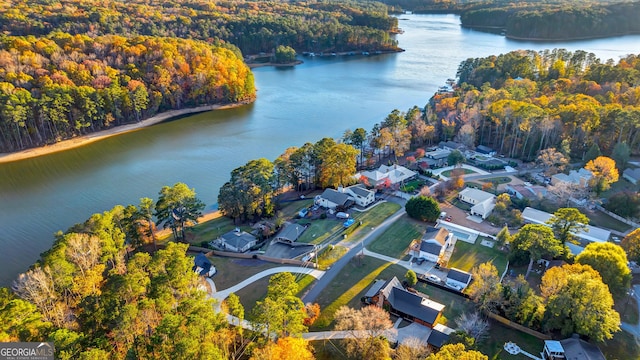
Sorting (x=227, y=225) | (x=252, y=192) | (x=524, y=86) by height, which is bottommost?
(x=227, y=225)

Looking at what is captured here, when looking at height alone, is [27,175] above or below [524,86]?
below

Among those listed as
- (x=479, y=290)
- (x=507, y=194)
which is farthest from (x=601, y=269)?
(x=507, y=194)

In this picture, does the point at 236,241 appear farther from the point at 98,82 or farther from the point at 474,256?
the point at 98,82

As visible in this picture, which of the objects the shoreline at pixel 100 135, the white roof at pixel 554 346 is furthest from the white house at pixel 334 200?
the shoreline at pixel 100 135

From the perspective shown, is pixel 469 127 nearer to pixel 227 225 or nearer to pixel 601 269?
pixel 601 269

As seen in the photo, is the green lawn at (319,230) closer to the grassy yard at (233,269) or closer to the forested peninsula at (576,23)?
the grassy yard at (233,269)

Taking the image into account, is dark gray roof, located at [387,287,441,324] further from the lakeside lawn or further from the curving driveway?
the curving driveway

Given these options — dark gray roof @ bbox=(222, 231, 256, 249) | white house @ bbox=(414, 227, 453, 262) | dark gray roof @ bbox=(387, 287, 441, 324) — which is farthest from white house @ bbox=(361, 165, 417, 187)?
dark gray roof @ bbox=(387, 287, 441, 324)

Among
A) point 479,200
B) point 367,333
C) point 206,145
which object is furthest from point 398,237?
point 206,145
